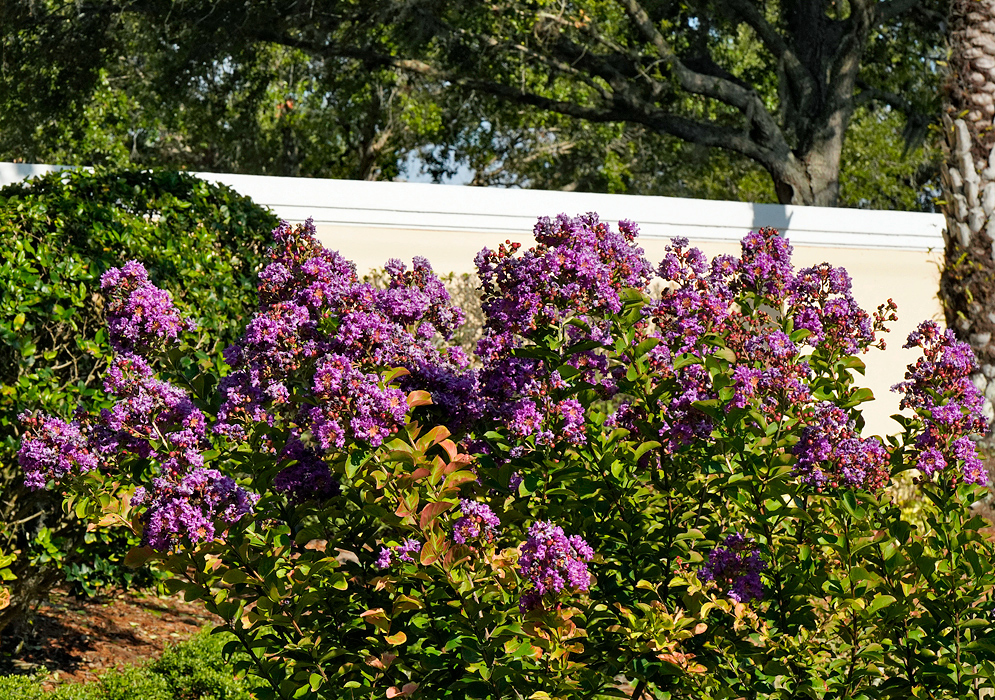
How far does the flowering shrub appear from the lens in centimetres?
278

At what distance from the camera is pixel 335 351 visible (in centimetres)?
291

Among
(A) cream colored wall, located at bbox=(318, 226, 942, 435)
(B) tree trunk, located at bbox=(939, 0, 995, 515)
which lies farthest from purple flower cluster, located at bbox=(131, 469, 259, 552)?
(A) cream colored wall, located at bbox=(318, 226, 942, 435)

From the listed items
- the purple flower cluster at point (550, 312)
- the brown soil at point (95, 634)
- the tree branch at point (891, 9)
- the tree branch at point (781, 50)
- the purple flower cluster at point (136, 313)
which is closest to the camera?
the purple flower cluster at point (136, 313)

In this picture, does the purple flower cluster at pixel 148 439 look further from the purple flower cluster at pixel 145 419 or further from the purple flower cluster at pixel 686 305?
the purple flower cluster at pixel 686 305

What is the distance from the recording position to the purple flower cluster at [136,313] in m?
2.95

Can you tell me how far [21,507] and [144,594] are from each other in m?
1.53

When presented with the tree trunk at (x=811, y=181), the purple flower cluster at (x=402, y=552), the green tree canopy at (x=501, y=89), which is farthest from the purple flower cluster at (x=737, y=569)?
the tree trunk at (x=811, y=181)

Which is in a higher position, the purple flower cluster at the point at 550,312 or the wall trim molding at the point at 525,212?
the wall trim molding at the point at 525,212

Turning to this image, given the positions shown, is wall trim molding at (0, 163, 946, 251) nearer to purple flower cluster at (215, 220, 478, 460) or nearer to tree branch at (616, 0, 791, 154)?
purple flower cluster at (215, 220, 478, 460)

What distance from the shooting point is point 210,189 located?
607 centimetres

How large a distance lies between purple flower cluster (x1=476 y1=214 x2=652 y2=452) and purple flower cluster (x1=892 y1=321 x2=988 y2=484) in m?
1.01

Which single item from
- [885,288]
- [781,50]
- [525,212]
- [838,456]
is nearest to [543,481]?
[838,456]

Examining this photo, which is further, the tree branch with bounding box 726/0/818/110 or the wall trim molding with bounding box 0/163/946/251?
the tree branch with bounding box 726/0/818/110

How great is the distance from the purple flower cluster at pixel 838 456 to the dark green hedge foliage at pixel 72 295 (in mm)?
3377
